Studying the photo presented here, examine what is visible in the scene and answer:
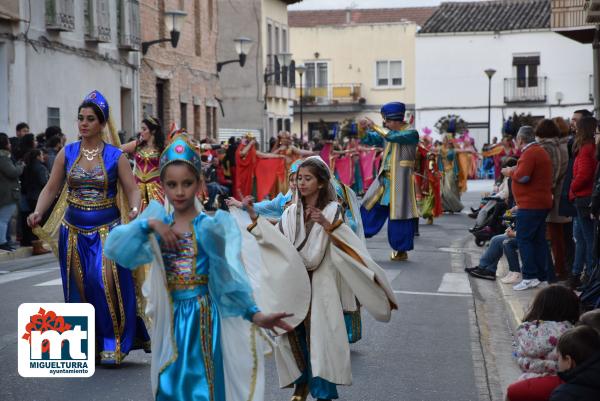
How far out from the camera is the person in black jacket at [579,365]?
215 inches

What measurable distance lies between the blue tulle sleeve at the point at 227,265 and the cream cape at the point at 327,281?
1255 mm

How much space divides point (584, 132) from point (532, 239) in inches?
52.9

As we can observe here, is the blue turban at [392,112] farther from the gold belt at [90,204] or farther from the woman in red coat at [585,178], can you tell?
the gold belt at [90,204]

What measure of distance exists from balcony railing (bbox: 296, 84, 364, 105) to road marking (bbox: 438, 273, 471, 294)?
56.0 m

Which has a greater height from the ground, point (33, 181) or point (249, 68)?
point (249, 68)

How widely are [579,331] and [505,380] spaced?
2.78 meters

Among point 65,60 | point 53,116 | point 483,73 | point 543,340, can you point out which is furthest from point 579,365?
point 483,73

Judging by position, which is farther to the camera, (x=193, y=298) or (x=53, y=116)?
(x=53, y=116)

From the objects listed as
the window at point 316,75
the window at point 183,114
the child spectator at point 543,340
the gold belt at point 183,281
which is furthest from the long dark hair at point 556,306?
the window at point 316,75

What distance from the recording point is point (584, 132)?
1135 centimetres

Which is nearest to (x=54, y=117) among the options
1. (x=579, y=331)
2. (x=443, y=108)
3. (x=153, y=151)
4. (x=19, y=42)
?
(x=19, y=42)

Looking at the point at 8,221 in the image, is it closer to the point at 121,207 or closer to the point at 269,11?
the point at 121,207

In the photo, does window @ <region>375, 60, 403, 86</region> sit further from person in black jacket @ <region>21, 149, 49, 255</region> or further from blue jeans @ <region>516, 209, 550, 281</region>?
blue jeans @ <region>516, 209, 550, 281</region>

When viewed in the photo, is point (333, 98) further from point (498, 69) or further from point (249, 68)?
point (249, 68)
